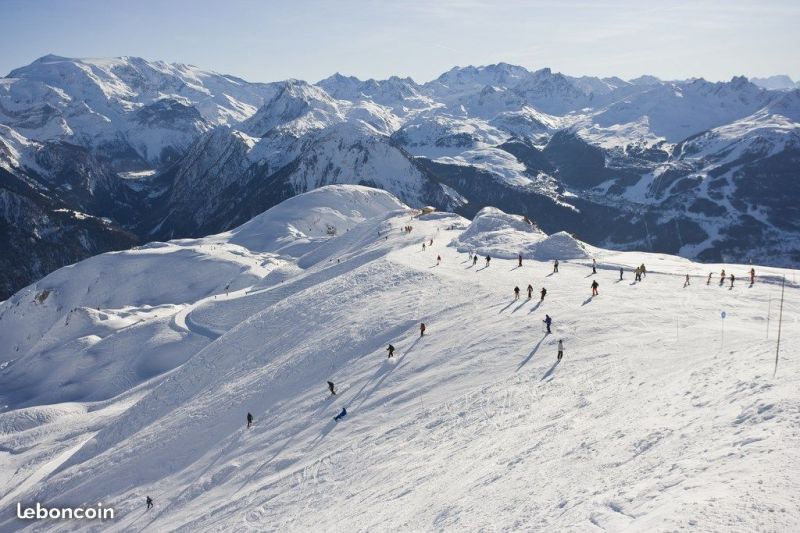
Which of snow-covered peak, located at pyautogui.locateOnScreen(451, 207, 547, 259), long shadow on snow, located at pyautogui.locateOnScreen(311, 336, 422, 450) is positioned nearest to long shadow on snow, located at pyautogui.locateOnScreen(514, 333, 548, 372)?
long shadow on snow, located at pyautogui.locateOnScreen(311, 336, 422, 450)

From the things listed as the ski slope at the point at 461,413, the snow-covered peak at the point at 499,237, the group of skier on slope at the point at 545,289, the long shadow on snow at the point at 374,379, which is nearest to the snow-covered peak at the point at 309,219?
the snow-covered peak at the point at 499,237

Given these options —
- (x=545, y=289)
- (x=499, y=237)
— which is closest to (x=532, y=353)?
(x=545, y=289)

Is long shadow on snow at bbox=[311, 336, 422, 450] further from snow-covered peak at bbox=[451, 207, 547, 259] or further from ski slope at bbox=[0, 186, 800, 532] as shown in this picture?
snow-covered peak at bbox=[451, 207, 547, 259]

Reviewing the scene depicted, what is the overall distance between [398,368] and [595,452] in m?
17.4

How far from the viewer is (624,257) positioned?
185 feet

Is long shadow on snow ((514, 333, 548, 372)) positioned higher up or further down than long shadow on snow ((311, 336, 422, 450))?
higher up

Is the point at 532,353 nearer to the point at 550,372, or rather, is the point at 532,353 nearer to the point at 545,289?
the point at 550,372

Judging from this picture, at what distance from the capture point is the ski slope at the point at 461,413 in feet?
58.0

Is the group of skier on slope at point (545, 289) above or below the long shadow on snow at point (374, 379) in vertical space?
above

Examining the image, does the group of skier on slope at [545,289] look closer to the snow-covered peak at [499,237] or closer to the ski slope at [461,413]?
the ski slope at [461,413]

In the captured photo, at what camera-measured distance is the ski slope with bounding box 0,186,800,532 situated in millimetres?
17688

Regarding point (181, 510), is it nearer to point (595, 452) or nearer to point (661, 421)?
point (595, 452)

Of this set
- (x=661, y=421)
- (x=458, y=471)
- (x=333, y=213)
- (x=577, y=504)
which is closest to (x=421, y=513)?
(x=458, y=471)

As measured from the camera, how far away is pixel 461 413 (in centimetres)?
2909
